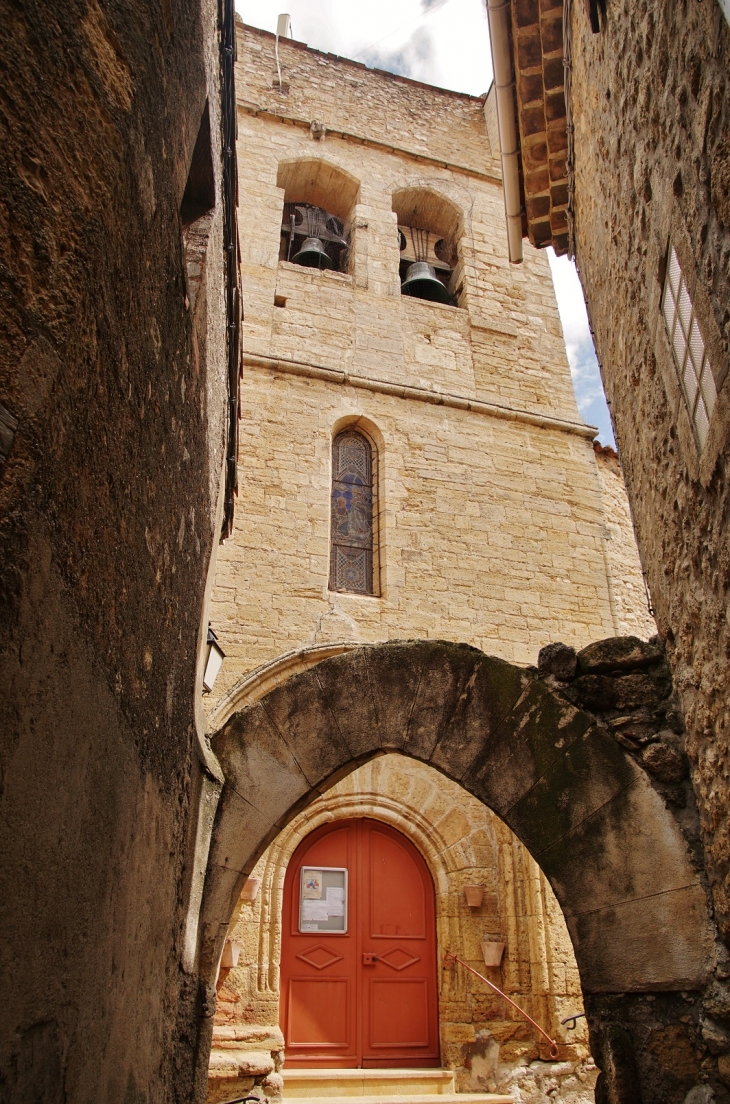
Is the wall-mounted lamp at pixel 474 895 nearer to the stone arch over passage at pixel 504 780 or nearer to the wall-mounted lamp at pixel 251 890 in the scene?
the wall-mounted lamp at pixel 251 890

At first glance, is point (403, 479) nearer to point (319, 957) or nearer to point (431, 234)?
point (319, 957)

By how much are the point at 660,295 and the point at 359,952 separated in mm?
5673

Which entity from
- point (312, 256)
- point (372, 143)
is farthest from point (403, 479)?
point (372, 143)

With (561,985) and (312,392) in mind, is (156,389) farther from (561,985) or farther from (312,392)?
(312,392)

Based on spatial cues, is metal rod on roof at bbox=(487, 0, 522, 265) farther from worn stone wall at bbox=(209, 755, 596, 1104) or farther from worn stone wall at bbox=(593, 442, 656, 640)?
worn stone wall at bbox=(209, 755, 596, 1104)

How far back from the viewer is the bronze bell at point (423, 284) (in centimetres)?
1032

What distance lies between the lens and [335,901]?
691cm

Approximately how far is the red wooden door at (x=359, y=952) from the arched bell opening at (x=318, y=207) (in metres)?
7.22

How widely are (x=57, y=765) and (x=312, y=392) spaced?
7663 mm

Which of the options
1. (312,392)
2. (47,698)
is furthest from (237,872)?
(312,392)

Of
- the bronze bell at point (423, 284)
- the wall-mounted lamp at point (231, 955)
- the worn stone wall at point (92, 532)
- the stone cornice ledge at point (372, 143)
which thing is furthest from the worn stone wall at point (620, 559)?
the worn stone wall at point (92, 532)

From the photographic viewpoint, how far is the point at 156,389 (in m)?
2.30

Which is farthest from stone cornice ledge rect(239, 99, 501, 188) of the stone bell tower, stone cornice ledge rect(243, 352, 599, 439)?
stone cornice ledge rect(243, 352, 599, 439)

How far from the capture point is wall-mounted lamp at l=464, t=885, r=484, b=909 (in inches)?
267
